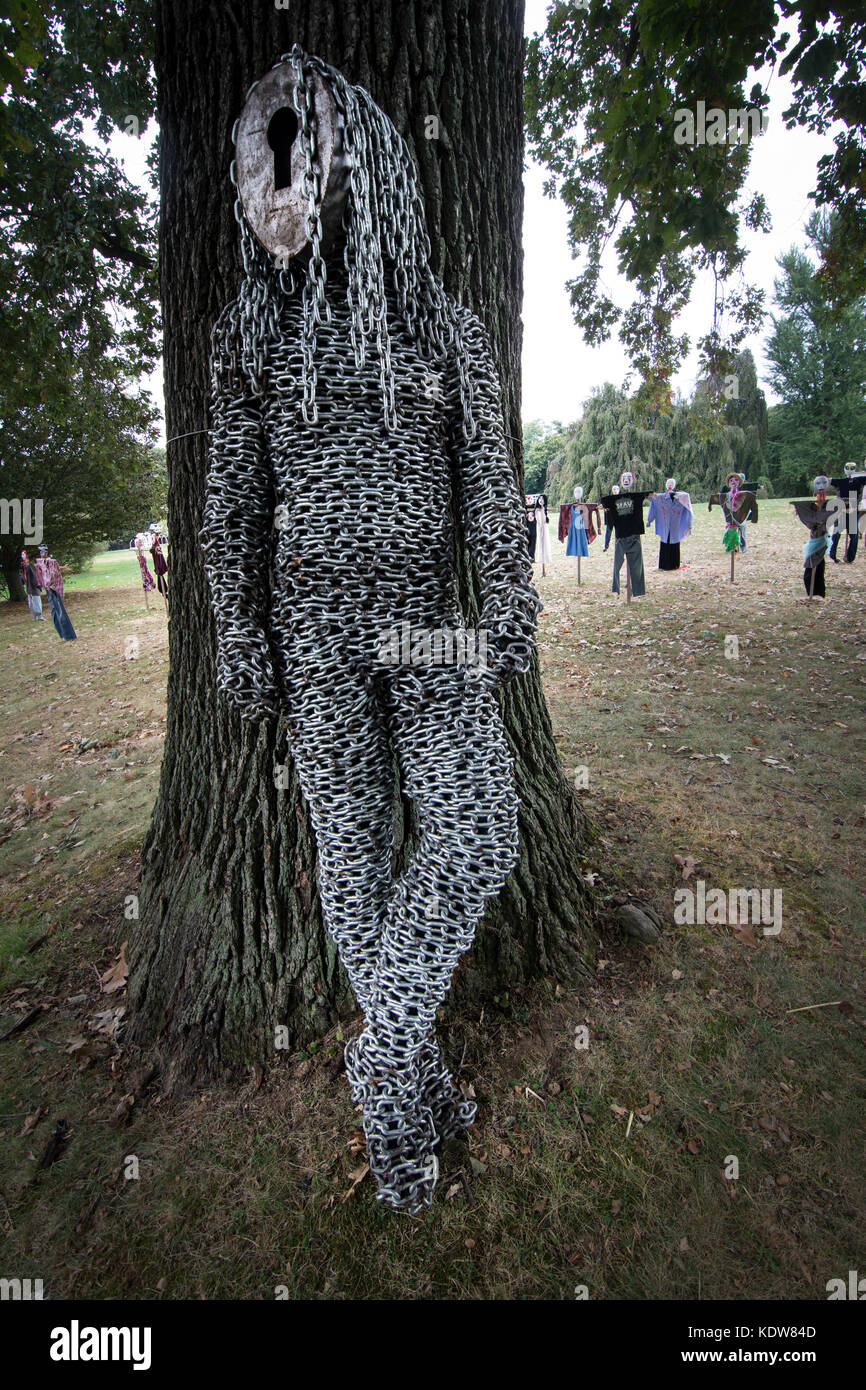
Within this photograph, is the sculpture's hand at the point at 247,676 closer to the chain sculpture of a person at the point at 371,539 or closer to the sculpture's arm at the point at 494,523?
the chain sculpture of a person at the point at 371,539

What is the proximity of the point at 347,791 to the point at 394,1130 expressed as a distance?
1.08m

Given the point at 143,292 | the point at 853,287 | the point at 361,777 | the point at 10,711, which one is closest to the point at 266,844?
the point at 361,777

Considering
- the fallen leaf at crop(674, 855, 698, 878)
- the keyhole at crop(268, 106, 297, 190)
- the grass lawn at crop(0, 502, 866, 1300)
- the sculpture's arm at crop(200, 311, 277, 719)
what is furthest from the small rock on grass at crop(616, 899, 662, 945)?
the keyhole at crop(268, 106, 297, 190)

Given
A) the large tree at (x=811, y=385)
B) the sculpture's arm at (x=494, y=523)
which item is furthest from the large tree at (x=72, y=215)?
the large tree at (x=811, y=385)

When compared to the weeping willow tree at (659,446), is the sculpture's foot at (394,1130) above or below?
below

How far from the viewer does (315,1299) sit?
1920 mm

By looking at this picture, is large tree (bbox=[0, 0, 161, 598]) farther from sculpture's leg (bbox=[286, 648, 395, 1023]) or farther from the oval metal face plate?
sculpture's leg (bbox=[286, 648, 395, 1023])

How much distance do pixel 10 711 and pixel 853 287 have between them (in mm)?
10736

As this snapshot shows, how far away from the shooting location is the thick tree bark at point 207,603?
86.7 inches

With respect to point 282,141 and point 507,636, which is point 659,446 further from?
point 507,636

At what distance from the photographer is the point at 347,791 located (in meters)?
1.94

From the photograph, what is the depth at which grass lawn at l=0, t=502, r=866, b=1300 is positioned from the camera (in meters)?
1.98

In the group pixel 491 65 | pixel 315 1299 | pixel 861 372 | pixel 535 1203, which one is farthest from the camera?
pixel 861 372
